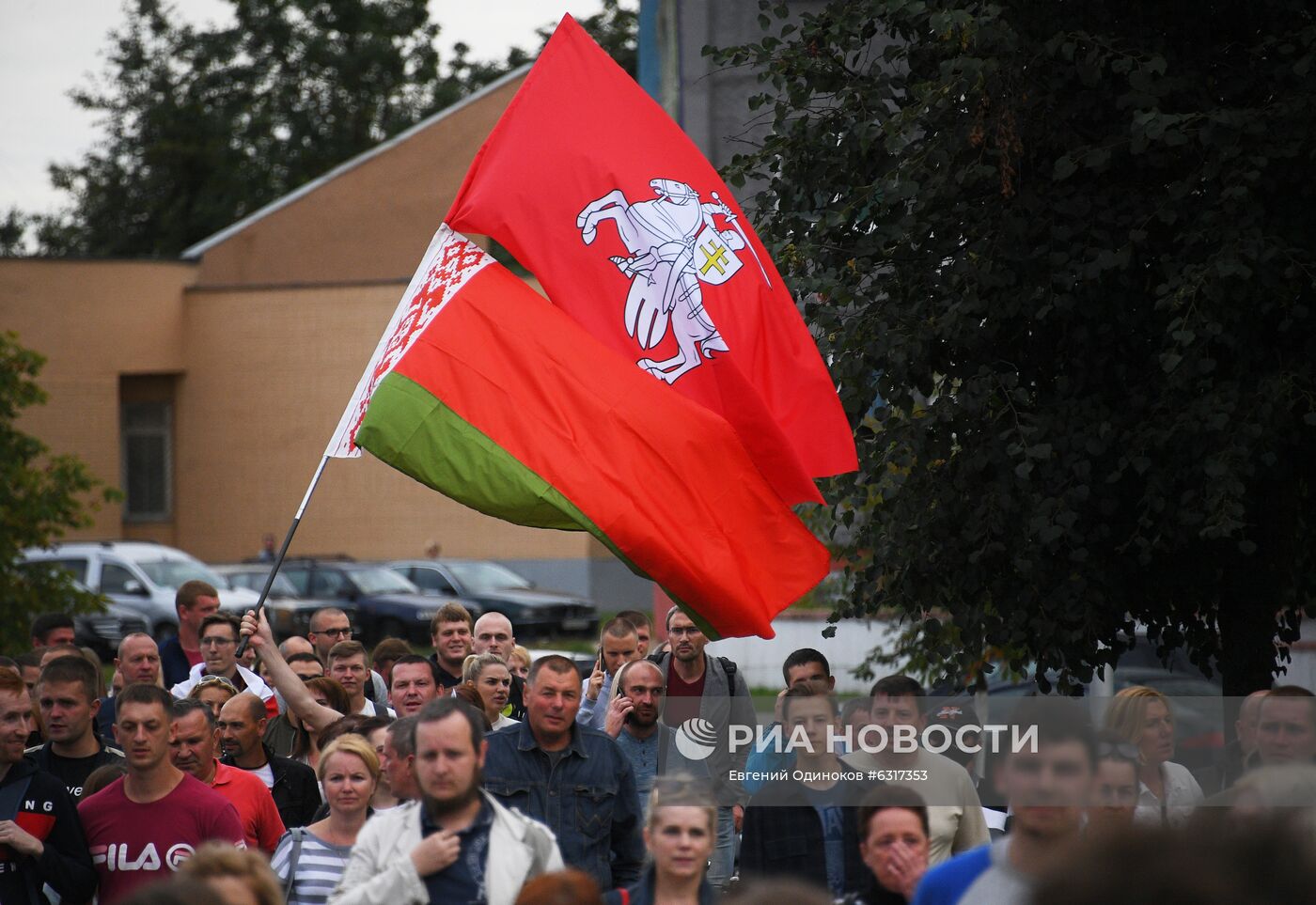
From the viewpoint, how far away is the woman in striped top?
6215mm

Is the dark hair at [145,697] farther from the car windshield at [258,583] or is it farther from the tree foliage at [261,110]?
the tree foliage at [261,110]

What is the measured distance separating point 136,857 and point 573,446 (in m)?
2.48

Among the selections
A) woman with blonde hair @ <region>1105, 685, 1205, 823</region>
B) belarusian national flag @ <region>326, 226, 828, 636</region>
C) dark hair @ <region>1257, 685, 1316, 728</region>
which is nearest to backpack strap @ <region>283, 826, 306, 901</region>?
belarusian national flag @ <region>326, 226, 828, 636</region>

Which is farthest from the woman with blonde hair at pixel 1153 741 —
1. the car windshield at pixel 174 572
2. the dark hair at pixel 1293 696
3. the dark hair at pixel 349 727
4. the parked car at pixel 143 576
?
the car windshield at pixel 174 572

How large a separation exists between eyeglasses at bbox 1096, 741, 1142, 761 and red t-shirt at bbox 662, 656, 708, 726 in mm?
2861

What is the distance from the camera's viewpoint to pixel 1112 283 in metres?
7.96

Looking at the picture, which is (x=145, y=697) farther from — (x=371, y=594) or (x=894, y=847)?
(x=371, y=594)

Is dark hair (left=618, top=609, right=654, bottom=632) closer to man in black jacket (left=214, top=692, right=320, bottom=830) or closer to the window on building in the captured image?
man in black jacket (left=214, top=692, right=320, bottom=830)

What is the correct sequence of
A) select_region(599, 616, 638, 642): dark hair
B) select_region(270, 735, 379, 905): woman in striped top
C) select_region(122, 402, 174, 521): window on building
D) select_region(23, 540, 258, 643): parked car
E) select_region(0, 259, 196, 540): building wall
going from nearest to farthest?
select_region(270, 735, 379, 905): woman in striped top < select_region(599, 616, 638, 642): dark hair < select_region(23, 540, 258, 643): parked car < select_region(0, 259, 196, 540): building wall < select_region(122, 402, 174, 521): window on building

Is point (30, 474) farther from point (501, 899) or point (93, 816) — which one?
point (501, 899)

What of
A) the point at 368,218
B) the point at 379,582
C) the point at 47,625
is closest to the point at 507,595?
the point at 379,582

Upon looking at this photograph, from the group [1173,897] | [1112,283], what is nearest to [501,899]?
[1173,897]

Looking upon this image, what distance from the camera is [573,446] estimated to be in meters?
7.32

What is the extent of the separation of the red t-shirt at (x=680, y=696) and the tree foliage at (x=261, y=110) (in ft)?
161
